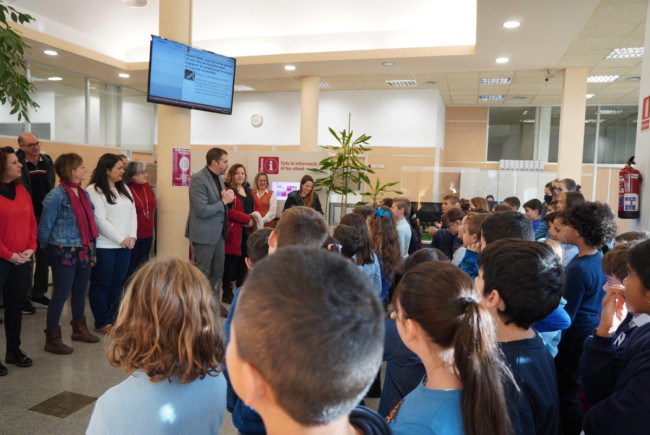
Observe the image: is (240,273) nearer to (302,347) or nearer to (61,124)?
(302,347)

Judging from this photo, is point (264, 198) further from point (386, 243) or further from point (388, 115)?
point (388, 115)

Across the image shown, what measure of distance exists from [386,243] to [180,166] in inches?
100

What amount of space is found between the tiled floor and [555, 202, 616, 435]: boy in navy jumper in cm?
117

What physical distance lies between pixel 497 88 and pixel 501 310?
359 inches

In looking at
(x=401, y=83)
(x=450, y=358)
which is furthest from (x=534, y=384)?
(x=401, y=83)

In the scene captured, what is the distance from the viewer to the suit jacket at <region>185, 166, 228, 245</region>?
4.30 meters

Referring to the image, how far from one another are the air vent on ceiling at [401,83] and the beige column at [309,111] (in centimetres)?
178

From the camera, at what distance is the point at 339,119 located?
34.9 ft

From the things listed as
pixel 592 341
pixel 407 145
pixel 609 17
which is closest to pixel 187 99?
pixel 592 341

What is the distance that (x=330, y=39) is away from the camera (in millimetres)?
7602

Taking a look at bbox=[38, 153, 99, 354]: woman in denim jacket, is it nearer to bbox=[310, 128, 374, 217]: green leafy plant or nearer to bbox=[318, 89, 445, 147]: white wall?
bbox=[310, 128, 374, 217]: green leafy plant

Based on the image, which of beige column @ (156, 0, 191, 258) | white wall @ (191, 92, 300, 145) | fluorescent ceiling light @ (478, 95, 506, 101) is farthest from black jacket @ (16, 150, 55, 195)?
fluorescent ceiling light @ (478, 95, 506, 101)

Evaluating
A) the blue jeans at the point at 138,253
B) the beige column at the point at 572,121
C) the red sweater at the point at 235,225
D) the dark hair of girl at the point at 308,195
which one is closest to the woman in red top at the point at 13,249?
the blue jeans at the point at 138,253

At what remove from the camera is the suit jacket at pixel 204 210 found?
4.30m
